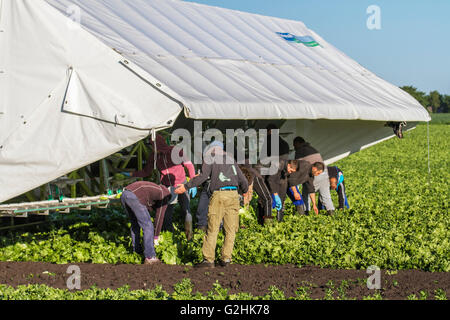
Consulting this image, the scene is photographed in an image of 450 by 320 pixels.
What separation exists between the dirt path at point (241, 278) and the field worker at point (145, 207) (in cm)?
37

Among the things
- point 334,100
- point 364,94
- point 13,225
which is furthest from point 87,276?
point 364,94

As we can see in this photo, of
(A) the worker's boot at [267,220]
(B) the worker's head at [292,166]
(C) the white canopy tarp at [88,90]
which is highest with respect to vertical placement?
(C) the white canopy tarp at [88,90]

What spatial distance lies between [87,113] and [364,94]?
6851mm

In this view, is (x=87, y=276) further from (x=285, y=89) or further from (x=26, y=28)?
(x=285, y=89)

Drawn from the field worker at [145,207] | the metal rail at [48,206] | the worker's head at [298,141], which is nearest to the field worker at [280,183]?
the worker's head at [298,141]

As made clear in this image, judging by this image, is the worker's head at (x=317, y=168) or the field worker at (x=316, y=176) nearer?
the worker's head at (x=317, y=168)

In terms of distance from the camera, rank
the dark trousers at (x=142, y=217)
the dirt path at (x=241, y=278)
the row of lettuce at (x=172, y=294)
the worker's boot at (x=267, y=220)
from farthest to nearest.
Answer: the worker's boot at (x=267, y=220)
the dark trousers at (x=142, y=217)
the dirt path at (x=241, y=278)
the row of lettuce at (x=172, y=294)

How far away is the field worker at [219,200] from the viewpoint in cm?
947

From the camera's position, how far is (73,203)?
389 inches

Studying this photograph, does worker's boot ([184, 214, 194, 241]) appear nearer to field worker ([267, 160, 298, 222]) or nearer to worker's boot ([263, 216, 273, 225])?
worker's boot ([263, 216, 273, 225])

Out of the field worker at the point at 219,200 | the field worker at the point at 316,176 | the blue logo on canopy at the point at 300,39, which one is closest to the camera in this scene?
the field worker at the point at 219,200

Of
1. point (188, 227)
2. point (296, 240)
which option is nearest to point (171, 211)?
point (188, 227)

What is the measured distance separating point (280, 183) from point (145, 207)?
365 cm

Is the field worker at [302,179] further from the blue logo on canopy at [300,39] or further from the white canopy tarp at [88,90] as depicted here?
the blue logo on canopy at [300,39]
